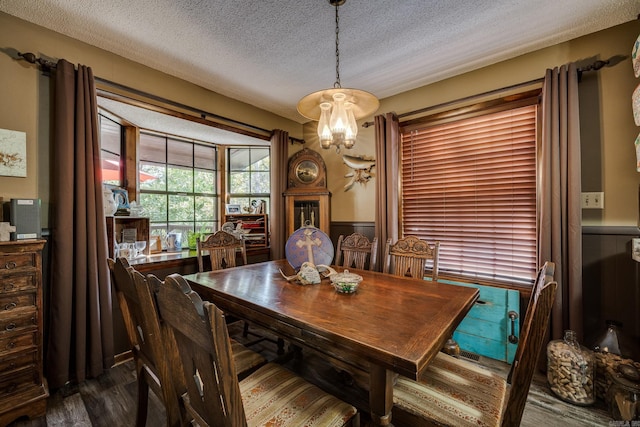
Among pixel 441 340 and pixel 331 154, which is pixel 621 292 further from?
pixel 331 154

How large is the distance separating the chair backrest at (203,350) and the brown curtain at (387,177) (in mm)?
2223

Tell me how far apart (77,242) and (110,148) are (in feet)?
3.65

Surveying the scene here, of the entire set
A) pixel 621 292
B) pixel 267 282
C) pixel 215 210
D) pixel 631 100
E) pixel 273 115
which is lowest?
pixel 621 292

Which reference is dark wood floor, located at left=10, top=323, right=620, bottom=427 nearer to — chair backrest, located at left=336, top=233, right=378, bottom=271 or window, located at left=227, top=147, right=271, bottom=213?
chair backrest, located at left=336, top=233, right=378, bottom=271

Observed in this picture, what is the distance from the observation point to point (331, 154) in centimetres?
353

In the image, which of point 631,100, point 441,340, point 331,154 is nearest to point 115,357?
point 441,340

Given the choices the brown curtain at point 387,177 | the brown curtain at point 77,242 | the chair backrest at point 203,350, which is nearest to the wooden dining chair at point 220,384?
the chair backrest at point 203,350

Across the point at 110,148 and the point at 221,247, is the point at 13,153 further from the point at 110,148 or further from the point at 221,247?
the point at 221,247

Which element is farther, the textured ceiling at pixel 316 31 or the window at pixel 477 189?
the window at pixel 477 189

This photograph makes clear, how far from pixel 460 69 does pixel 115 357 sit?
3.81 m

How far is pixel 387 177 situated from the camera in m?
2.83

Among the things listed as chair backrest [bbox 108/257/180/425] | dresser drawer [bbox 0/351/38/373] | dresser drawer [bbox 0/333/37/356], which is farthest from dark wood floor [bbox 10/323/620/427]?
chair backrest [bbox 108/257/180/425]

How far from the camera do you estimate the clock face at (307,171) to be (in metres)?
3.47

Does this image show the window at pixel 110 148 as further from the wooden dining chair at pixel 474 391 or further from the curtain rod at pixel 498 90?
the wooden dining chair at pixel 474 391
